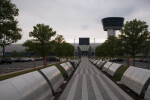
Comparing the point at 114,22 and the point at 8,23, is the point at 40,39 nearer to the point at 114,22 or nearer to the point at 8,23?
the point at 8,23

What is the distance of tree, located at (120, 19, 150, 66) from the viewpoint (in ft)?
96.1

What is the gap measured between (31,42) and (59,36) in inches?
1066

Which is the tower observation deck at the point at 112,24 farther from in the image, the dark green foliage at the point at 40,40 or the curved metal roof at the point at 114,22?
the dark green foliage at the point at 40,40

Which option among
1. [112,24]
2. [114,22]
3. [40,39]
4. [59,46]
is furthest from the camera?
[112,24]

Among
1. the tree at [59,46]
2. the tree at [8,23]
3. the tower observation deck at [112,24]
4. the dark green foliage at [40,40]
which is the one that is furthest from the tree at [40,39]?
the tower observation deck at [112,24]

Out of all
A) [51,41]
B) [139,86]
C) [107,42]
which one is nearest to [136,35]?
[51,41]

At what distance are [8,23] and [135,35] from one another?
2008 cm

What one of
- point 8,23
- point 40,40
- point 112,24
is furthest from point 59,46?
point 112,24

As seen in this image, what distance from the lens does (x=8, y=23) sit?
1841 cm

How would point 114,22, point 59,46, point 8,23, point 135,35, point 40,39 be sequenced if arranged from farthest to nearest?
point 114,22 → point 59,46 → point 40,39 → point 135,35 → point 8,23

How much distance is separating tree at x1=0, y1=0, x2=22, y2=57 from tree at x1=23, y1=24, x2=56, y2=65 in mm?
13027

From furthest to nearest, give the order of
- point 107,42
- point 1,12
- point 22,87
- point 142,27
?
1. point 107,42
2. point 142,27
3. point 1,12
4. point 22,87

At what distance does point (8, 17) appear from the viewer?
60.5 feet

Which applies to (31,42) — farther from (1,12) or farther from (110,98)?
(110,98)
